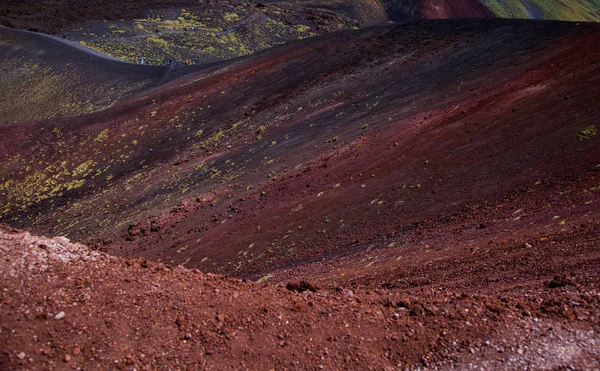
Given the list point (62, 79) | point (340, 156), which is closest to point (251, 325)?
point (340, 156)

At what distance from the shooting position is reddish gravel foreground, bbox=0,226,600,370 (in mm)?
7078

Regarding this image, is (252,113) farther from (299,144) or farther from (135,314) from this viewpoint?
(135,314)

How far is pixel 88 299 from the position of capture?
782cm

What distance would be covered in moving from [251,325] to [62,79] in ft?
139

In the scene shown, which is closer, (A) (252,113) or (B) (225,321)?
(B) (225,321)

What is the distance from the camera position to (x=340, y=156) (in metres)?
21.6

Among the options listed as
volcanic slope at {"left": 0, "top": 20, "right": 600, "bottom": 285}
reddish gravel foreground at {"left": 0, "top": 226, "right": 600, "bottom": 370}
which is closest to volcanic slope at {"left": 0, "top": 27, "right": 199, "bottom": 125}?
volcanic slope at {"left": 0, "top": 20, "right": 600, "bottom": 285}

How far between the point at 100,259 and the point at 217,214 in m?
11.7

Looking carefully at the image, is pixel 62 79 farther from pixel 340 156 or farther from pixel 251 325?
pixel 251 325

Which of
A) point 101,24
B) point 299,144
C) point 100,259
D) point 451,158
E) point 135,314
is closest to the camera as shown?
point 135,314

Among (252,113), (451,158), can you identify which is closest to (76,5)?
(252,113)

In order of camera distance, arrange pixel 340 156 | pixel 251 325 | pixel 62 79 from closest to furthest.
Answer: pixel 251 325
pixel 340 156
pixel 62 79

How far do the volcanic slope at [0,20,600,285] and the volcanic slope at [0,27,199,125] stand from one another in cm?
532

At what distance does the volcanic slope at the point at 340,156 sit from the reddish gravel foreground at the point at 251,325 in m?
2.73
